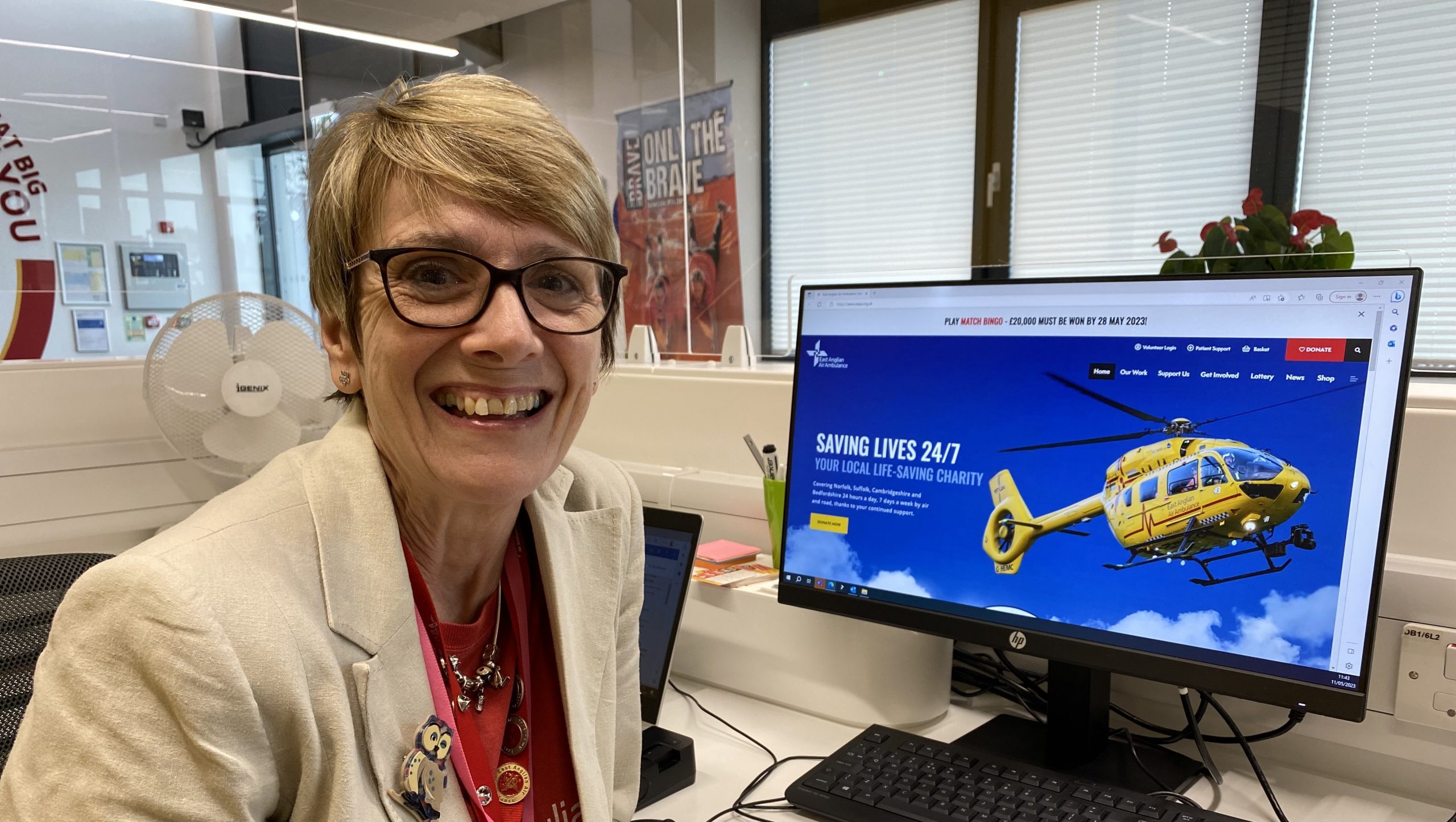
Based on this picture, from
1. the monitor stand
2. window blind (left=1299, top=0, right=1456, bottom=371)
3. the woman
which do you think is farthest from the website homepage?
window blind (left=1299, top=0, right=1456, bottom=371)

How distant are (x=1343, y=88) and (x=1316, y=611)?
11.5 feet

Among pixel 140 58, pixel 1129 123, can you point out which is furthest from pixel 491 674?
pixel 1129 123

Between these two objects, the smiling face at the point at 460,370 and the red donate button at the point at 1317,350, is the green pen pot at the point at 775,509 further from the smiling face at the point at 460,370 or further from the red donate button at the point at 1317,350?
the red donate button at the point at 1317,350

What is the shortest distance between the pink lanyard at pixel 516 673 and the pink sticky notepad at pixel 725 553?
1.52 feet

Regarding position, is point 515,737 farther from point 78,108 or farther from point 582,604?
point 78,108

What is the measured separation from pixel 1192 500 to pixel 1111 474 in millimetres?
83

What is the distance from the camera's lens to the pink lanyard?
33.3 inches

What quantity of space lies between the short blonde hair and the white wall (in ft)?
5.74

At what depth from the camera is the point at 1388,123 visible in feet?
11.4

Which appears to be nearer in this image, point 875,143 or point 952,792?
point 952,792

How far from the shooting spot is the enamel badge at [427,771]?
781 mm

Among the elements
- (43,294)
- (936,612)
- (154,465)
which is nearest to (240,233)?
(43,294)

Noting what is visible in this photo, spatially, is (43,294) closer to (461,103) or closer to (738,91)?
(461,103)

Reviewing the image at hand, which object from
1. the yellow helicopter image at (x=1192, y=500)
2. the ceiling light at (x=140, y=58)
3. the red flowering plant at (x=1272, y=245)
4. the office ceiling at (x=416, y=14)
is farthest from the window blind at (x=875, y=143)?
the yellow helicopter image at (x=1192, y=500)
